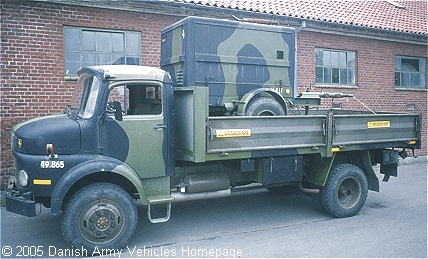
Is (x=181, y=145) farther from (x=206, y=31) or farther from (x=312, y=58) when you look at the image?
(x=312, y=58)

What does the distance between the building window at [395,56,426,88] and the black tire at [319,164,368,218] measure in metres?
7.69

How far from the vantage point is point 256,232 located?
6.25m

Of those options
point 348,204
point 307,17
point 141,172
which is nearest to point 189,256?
point 141,172

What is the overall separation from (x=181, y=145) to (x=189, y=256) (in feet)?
5.14

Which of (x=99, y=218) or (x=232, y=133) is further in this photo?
(x=232, y=133)

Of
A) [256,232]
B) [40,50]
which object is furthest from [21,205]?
[40,50]

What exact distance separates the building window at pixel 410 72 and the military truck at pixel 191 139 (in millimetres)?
6727

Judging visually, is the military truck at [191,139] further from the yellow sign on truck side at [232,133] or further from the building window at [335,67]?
the building window at [335,67]

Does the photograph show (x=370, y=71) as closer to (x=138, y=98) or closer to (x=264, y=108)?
(x=264, y=108)

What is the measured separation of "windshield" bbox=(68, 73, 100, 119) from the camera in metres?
5.45

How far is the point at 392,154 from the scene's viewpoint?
7523mm

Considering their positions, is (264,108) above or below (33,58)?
below

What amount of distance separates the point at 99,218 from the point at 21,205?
3.11ft

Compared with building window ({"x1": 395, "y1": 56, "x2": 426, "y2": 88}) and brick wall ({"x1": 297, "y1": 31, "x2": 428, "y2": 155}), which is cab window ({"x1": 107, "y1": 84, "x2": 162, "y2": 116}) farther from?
building window ({"x1": 395, "y1": 56, "x2": 426, "y2": 88})
